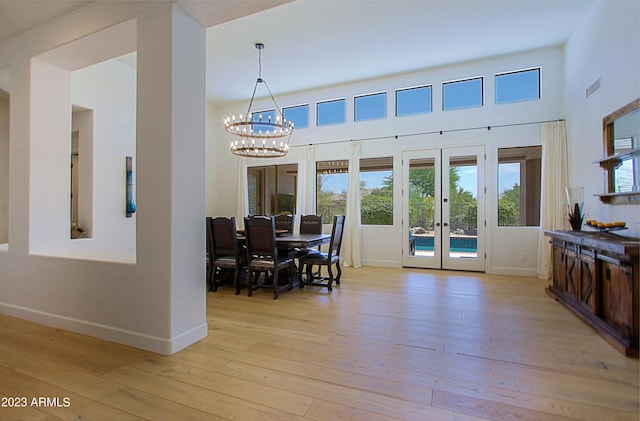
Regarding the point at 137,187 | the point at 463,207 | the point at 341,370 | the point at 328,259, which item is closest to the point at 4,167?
the point at 137,187

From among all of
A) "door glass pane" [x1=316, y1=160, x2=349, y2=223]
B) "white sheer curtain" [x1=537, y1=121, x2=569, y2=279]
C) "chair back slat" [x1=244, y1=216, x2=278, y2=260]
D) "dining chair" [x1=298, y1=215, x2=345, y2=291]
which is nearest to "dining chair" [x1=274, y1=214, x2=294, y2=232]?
"dining chair" [x1=298, y1=215, x2=345, y2=291]

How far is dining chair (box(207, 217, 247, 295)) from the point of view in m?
Result: 4.36

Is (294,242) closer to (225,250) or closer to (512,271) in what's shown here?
(225,250)

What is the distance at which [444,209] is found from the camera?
5.97m

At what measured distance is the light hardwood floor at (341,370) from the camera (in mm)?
1779

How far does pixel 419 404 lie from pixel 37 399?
230 cm

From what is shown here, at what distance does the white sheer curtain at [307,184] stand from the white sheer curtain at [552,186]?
4289 millimetres

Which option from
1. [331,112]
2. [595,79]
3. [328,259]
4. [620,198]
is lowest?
[328,259]

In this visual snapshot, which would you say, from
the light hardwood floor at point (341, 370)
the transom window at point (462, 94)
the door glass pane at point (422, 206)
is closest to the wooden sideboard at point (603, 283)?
the light hardwood floor at point (341, 370)

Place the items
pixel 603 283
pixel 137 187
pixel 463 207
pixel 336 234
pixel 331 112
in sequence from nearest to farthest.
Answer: pixel 137 187, pixel 603 283, pixel 336 234, pixel 463 207, pixel 331 112

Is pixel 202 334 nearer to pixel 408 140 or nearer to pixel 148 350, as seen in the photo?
pixel 148 350

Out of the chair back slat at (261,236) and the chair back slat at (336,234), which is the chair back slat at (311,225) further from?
the chair back slat at (261,236)

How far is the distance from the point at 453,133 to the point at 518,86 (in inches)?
51.5

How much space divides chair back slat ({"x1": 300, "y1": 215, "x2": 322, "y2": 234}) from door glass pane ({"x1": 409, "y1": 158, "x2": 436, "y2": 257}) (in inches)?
77.4
